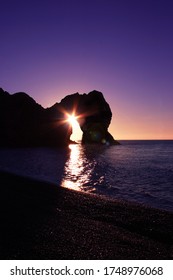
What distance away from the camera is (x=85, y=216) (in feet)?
36.0

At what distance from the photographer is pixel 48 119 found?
467 ft

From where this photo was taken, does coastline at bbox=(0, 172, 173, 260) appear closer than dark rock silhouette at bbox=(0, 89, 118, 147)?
Yes

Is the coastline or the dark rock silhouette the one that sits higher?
the dark rock silhouette

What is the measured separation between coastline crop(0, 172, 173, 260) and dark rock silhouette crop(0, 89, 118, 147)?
389 ft

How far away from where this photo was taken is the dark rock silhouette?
12888cm

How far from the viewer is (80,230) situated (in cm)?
894

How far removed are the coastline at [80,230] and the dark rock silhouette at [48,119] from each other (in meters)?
118

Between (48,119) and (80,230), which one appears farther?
(48,119)

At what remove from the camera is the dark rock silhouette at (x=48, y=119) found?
129m

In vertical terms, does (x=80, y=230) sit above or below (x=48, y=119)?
below

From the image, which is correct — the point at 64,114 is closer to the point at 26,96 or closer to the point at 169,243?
the point at 26,96

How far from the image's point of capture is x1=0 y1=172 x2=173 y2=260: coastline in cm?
703

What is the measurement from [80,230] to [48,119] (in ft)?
446
